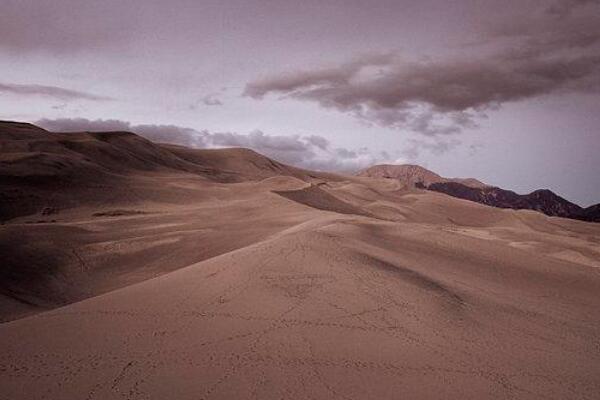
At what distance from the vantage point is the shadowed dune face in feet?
19.2

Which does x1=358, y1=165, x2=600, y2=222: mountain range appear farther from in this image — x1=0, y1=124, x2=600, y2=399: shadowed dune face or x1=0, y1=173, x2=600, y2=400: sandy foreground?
x1=0, y1=173, x2=600, y2=400: sandy foreground

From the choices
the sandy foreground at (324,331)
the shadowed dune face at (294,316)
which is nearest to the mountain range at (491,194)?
the shadowed dune face at (294,316)

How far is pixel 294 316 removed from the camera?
24.1ft

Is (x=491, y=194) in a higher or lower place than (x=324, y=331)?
higher

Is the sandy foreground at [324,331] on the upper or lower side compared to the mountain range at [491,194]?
lower

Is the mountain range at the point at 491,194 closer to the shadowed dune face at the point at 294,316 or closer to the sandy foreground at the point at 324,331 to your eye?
the shadowed dune face at the point at 294,316

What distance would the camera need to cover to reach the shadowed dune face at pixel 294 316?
19.2 ft

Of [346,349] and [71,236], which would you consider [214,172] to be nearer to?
[71,236]

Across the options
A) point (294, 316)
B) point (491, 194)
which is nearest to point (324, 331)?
point (294, 316)

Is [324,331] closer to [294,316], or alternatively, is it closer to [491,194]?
[294,316]

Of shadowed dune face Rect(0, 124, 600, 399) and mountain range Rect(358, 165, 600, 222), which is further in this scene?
mountain range Rect(358, 165, 600, 222)

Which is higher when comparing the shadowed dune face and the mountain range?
the mountain range

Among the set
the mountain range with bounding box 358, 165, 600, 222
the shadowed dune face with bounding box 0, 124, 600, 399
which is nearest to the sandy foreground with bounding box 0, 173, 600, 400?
the shadowed dune face with bounding box 0, 124, 600, 399

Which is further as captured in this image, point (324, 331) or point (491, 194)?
point (491, 194)
